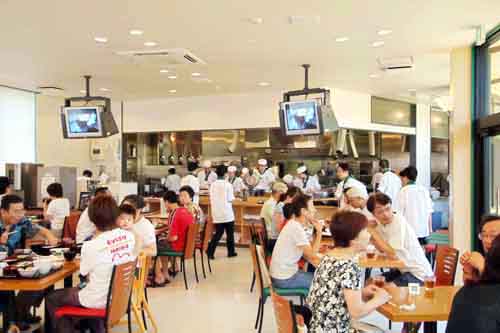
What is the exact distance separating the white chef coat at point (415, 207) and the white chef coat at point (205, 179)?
5.20 meters

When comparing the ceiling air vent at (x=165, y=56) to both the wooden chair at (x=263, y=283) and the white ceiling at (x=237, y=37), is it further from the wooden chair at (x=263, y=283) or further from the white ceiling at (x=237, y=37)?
the wooden chair at (x=263, y=283)

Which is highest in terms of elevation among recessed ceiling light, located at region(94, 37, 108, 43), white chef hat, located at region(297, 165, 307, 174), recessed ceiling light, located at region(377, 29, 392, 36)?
recessed ceiling light, located at region(94, 37, 108, 43)

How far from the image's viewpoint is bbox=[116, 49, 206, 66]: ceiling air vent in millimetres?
6933

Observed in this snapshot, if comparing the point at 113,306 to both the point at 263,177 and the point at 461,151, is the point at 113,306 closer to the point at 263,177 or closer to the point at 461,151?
the point at 461,151

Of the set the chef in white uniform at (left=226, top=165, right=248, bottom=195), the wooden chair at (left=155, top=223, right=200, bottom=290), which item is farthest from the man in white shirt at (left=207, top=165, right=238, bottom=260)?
the wooden chair at (left=155, top=223, right=200, bottom=290)

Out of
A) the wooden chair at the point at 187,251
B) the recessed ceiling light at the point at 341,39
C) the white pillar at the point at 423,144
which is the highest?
the recessed ceiling light at the point at 341,39

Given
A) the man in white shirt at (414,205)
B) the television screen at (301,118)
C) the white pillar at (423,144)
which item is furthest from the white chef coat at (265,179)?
the man in white shirt at (414,205)

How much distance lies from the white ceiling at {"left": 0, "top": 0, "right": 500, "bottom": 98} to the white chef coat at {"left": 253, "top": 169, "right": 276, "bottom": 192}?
2.43 meters

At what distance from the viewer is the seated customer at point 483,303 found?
2.04m

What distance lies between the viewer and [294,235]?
14.6 feet

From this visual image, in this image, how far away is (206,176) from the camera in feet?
39.1

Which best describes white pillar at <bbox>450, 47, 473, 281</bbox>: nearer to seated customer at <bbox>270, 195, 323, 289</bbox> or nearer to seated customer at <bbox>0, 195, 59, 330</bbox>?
seated customer at <bbox>270, 195, 323, 289</bbox>

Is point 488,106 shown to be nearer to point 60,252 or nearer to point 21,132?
point 60,252

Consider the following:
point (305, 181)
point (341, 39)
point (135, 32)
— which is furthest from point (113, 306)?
point (305, 181)
